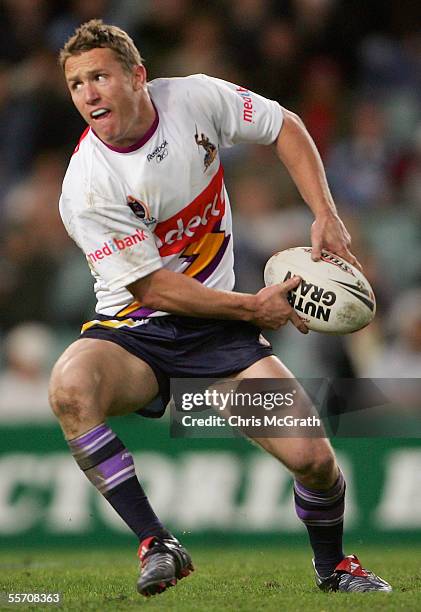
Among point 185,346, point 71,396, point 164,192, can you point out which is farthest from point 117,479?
point 164,192

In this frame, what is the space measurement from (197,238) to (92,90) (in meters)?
0.82

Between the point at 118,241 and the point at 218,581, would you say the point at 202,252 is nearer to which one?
the point at 118,241

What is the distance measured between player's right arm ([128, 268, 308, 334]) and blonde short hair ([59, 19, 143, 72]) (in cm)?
90

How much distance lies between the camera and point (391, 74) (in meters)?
9.85

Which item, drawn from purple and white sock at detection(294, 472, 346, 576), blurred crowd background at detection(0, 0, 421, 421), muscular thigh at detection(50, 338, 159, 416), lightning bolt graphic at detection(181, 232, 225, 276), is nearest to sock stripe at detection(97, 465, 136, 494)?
muscular thigh at detection(50, 338, 159, 416)

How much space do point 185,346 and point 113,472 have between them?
68 centimetres

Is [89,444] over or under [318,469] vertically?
over

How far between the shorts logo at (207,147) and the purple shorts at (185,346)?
0.70 metres

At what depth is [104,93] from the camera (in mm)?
4430

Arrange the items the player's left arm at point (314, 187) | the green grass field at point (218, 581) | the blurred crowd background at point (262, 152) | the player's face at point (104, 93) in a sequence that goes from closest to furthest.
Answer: the green grass field at point (218, 581) → the player's face at point (104, 93) → the player's left arm at point (314, 187) → the blurred crowd background at point (262, 152)

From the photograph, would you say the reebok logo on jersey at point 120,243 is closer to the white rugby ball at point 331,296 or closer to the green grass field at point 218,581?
the white rugby ball at point 331,296

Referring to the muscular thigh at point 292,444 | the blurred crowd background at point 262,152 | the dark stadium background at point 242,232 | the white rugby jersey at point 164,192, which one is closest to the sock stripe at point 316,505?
the muscular thigh at point 292,444

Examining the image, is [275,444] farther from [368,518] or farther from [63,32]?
[63,32]

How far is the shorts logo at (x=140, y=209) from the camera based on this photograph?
4547 mm
